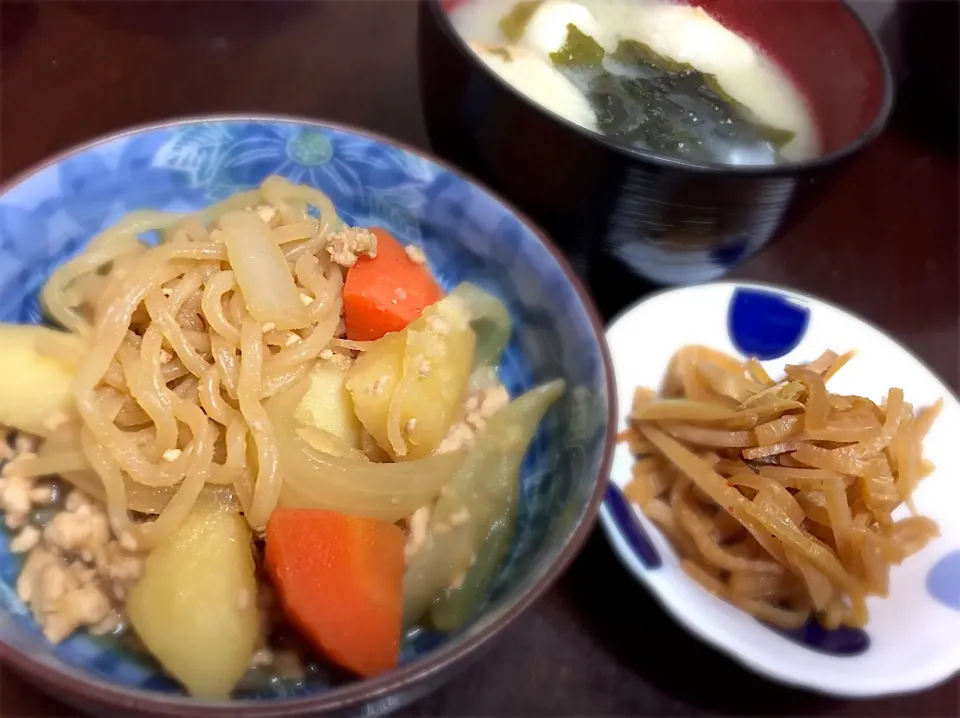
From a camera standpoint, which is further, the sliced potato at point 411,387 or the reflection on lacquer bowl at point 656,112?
the reflection on lacquer bowl at point 656,112

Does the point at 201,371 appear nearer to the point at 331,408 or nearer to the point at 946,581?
the point at 331,408

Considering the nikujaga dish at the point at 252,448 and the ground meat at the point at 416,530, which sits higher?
the nikujaga dish at the point at 252,448

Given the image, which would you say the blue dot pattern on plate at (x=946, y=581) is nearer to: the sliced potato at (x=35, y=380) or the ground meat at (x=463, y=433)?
the ground meat at (x=463, y=433)

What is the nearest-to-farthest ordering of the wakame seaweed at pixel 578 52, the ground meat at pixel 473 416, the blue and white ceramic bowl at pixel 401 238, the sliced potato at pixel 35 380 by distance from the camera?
the blue and white ceramic bowl at pixel 401 238
the sliced potato at pixel 35 380
the ground meat at pixel 473 416
the wakame seaweed at pixel 578 52

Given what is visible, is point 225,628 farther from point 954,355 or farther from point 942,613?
point 954,355

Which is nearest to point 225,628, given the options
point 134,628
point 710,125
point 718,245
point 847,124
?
point 134,628

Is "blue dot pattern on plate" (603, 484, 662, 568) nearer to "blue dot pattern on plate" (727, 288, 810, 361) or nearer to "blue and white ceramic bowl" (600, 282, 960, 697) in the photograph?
"blue and white ceramic bowl" (600, 282, 960, 697)

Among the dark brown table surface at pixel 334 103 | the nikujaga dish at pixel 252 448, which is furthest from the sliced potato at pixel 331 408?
the dark brown table surface at pixel 334 103
